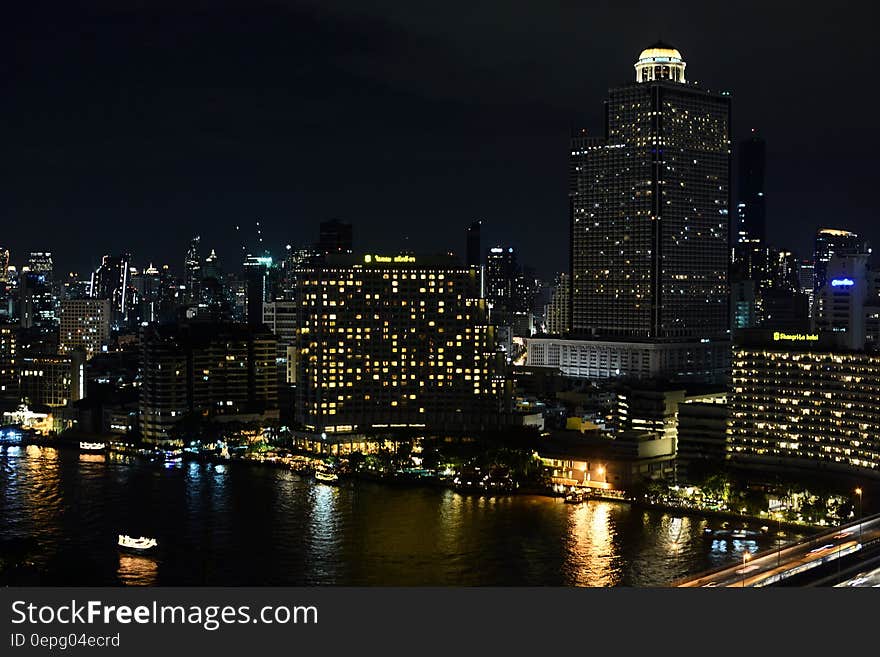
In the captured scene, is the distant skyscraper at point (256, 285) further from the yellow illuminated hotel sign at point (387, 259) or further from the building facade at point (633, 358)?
the yellow illuminated hotel sign at point (387, 259)

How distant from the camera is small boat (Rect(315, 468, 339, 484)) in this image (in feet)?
57.3

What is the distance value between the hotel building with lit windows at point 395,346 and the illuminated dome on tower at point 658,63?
38.6ft

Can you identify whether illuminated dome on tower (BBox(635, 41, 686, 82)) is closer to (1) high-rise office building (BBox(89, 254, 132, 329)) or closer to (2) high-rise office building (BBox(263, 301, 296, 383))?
(2) high-rise office building (BBox(263, 301, 296, 383))

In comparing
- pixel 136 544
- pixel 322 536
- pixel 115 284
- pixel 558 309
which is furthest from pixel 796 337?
pixel 115 284

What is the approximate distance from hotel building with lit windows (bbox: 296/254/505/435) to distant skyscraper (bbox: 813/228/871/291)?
61.1ft

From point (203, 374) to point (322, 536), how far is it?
1021cm

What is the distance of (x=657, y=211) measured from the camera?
3047cm

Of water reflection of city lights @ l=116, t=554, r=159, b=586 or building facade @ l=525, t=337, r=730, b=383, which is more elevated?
building facade @ l=525, t=337, r=730, b=383

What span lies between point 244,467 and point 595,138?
15879 millimetres

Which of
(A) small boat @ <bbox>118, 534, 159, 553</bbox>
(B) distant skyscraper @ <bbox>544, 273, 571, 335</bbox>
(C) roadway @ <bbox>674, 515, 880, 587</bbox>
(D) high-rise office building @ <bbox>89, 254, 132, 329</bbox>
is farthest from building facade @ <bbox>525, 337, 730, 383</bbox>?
(D) high-rise office building @ <bbox>89, 254, 132, 329</bbox>

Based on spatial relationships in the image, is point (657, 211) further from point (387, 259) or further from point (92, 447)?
point (92, 447)

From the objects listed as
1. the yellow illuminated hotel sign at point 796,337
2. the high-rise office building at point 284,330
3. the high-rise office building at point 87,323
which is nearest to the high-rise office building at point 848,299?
the yellow illuminated hotel sign at point 796,337

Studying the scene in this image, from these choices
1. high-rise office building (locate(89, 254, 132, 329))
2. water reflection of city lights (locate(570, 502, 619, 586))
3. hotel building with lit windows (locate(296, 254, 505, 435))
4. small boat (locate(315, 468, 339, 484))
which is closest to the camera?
water reflection of city lights (locate(570, 502, 619, 586))

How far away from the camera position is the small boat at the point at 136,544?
12.5 meters
